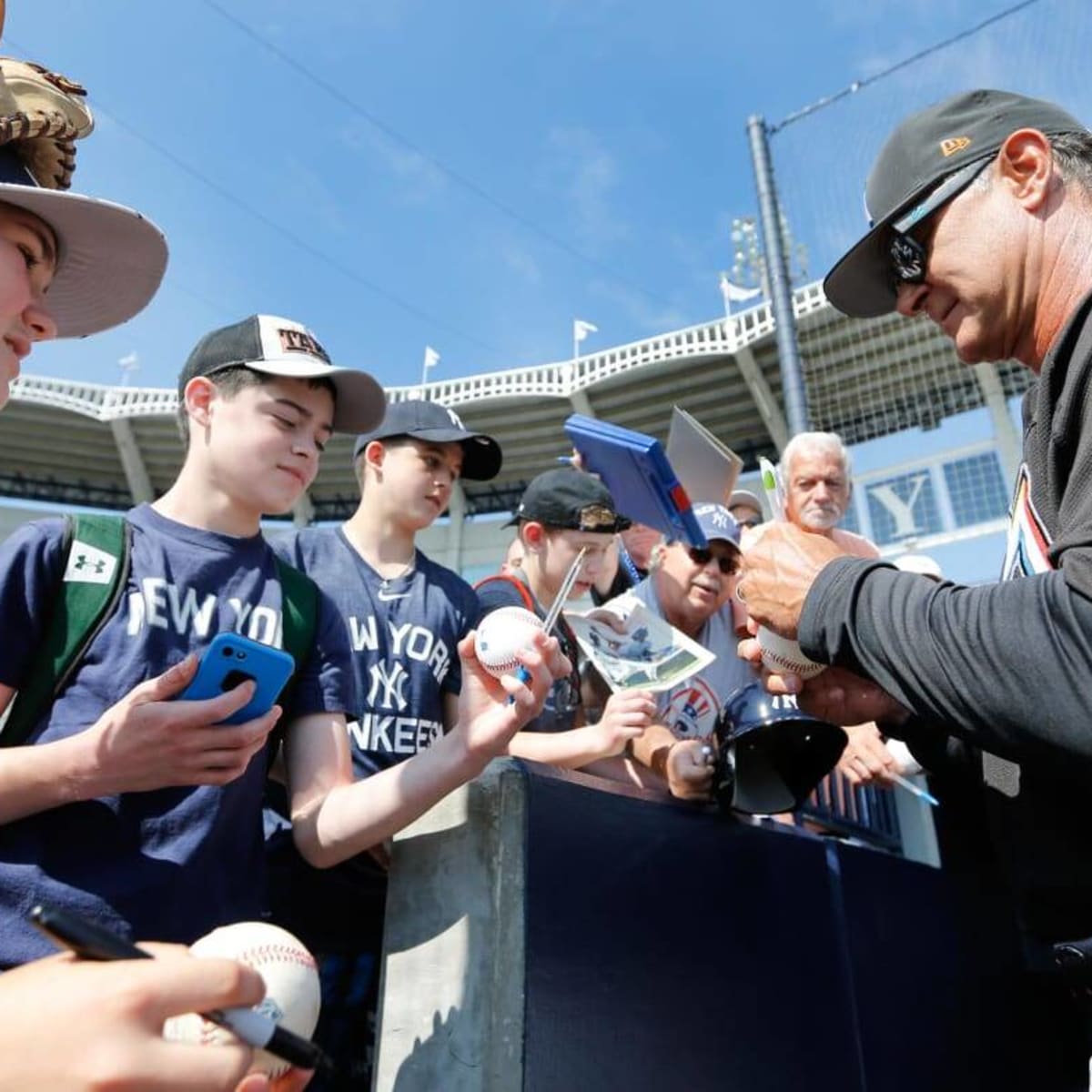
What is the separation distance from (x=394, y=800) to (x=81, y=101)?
114 cm

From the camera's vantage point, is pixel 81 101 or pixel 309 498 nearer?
pixel 81 101

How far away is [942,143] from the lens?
1.56 m

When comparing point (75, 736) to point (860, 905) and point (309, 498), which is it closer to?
point (860, 905)

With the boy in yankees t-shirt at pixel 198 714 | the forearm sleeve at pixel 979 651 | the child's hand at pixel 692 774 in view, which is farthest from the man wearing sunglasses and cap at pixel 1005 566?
the boy in yankees t-shirt at pixel 198 714

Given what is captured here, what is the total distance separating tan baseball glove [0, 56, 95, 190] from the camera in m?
1.25

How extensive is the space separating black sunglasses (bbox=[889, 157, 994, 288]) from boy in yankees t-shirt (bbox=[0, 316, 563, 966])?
0.94 meters

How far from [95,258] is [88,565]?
1.57 ft

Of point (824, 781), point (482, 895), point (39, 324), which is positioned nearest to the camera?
point (39, 324)

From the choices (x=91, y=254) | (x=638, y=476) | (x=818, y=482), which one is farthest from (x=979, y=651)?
(x=818, y=482)

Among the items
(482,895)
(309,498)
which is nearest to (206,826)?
(482,895)

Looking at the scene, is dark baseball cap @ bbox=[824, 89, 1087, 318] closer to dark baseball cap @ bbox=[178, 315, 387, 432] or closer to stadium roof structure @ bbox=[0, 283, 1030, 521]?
dark baseball cap @ bbox=[178, 315, 387, 432]

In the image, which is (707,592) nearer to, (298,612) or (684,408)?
(298,612)

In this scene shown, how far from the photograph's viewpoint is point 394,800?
1.45 metres

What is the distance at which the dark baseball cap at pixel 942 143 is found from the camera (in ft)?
5.01
